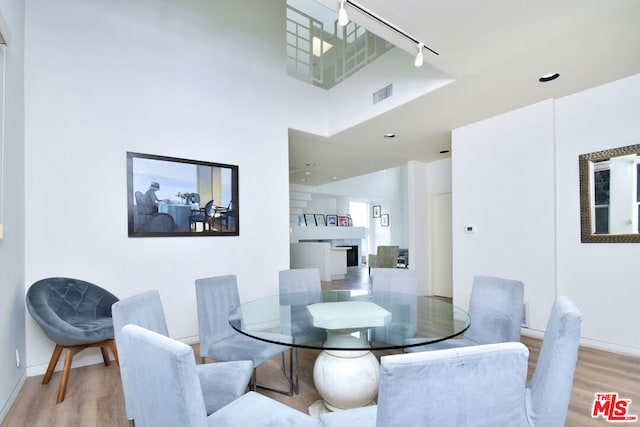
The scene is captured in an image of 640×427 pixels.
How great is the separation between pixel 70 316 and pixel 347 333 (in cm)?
234

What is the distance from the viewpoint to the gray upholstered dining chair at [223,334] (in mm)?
2043

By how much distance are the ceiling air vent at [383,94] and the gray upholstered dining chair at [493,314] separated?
2.31 meters

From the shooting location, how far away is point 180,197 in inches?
131

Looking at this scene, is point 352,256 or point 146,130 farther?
point 352,256

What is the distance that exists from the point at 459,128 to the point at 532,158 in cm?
101

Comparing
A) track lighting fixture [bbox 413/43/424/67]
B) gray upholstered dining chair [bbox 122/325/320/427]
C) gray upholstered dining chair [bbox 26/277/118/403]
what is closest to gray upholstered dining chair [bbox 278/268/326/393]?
gray upholstered dining chair [bbox 122/325/320/427]

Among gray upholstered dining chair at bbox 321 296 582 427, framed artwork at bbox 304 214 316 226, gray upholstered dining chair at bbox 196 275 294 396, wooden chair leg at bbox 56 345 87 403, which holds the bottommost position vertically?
wooden chair leg at bbox 56 345 87 403

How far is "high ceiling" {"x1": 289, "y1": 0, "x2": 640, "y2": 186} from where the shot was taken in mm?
2051

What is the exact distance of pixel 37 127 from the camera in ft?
8.84

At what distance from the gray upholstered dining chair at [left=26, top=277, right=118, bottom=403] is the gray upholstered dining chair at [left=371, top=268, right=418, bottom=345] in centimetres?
206

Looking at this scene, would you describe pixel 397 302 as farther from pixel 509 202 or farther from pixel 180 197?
pixel 180 197

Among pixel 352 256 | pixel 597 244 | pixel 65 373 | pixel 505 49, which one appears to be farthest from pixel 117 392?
pixel 352 256

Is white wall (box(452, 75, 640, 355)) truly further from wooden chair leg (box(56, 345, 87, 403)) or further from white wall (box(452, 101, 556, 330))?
wooden chair leg (box(56, 345, 87, 403))

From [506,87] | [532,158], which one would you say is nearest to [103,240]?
[506,87]
